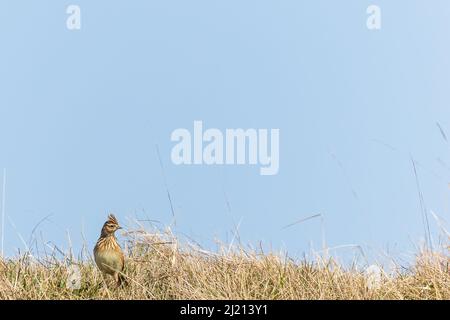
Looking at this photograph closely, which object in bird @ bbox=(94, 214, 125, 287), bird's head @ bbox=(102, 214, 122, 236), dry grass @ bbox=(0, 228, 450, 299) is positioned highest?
bird's head @ bbox=(102, 214, 122, 236)

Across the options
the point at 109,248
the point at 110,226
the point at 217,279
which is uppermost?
the point at 110,226

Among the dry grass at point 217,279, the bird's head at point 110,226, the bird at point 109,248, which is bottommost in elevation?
the dry grass at point 217,279

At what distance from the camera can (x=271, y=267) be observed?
5.35m

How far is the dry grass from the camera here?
4910mm

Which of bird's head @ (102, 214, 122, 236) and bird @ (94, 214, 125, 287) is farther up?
bird's head @ (102, 214, 122, 236)

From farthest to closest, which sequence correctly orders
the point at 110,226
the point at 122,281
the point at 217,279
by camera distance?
the point at 217,279
the point at 122,281
the point at 110,226

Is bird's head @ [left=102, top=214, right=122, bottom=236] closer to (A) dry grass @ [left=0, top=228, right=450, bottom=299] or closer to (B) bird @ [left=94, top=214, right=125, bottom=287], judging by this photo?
(B) bird @ [left=94, top=214, right=125, bottom=287]

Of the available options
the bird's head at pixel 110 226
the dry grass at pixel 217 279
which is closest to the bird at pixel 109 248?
the bird's head at pixel 110 226

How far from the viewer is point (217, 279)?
5168 mm

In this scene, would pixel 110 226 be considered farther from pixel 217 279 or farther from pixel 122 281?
pixel 217 279

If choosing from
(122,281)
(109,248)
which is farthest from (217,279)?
(109,248)

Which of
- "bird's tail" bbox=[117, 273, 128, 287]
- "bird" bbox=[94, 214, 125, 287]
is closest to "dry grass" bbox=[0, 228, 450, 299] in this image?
"bird's tail" bbox=[117, 273, 128, 287]

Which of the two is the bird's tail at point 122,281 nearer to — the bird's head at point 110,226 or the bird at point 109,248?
the bird at point 109,248

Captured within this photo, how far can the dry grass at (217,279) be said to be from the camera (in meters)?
4.91
